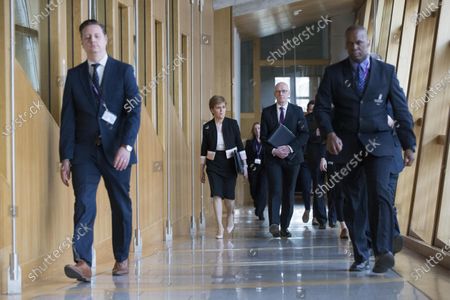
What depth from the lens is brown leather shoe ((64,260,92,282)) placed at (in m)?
4.50

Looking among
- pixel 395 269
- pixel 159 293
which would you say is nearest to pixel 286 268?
pixel 395 269

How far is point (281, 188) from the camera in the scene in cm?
809

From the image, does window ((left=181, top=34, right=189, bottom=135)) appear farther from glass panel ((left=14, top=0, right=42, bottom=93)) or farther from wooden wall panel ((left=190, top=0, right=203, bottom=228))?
glass panel ((left=14, top=0, right=42, bottom=93))

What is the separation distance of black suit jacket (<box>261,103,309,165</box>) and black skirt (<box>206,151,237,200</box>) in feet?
1.48

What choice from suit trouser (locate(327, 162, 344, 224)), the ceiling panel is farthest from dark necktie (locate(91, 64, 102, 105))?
the ceiling panel

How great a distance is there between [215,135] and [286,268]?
3.25 meters

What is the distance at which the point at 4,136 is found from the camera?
4355 millimetres

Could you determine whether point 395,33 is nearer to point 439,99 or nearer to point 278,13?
point 439,99

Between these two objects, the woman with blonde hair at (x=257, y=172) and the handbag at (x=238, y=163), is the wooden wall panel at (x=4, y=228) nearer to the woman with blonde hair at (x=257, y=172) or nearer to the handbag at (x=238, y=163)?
the handbag at (x=238, y=163)

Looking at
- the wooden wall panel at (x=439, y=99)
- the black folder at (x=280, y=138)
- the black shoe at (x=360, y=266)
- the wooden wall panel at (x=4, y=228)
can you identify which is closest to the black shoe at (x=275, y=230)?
the black folder at (x=280, y=138)

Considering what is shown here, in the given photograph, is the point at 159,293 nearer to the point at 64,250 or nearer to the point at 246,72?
the point at 64,250

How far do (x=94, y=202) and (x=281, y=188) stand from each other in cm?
356

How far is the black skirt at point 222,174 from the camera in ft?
27.3

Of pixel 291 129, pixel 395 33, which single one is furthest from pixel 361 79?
pixel 395 33
